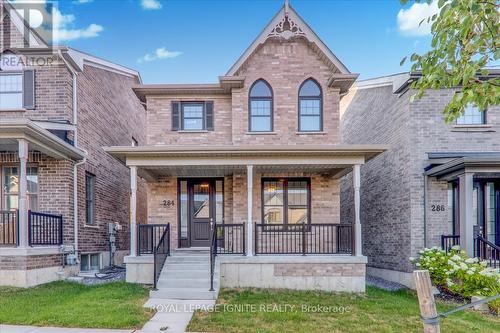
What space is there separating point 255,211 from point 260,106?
3241mm

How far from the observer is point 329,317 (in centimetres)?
671

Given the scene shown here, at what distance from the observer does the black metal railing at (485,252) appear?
9.15m

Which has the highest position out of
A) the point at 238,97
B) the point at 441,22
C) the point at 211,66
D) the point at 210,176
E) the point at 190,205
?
the point at 211,66

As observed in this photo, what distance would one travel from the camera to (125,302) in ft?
23.7

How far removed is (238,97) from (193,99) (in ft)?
4.81

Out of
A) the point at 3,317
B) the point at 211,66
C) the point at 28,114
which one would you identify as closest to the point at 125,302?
the point at 3,317

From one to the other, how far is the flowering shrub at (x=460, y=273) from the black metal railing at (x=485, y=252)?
0.65m

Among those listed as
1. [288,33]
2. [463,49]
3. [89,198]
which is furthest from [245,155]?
[463,49]

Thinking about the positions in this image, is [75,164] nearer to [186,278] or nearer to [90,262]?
[90,262]

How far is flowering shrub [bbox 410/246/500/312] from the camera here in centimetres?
796

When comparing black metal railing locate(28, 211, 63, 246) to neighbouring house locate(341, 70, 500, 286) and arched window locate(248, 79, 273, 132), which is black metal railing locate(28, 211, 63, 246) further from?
neighbouring house locate(341, 70, 500, 286)

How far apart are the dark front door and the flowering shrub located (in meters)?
5.90

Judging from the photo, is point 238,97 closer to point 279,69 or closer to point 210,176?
point 279,69

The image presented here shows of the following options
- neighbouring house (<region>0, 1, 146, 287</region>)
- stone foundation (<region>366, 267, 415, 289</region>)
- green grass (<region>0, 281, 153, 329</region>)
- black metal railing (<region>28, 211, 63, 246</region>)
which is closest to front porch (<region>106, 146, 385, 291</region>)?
green grass (<region>0, 281, 153, 329</region>)
